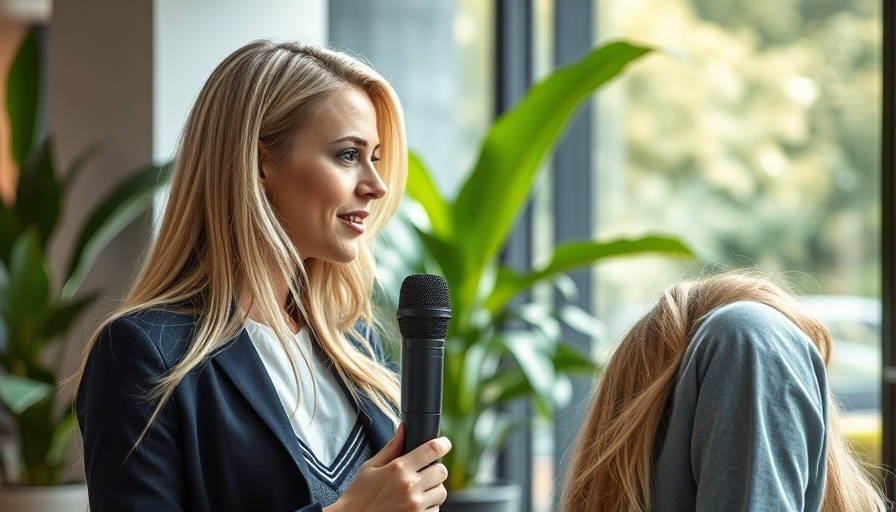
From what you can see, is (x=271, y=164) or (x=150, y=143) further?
(x=150, y=143)

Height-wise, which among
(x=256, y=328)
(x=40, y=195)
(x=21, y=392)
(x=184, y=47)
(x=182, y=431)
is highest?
(x=184, y=47)

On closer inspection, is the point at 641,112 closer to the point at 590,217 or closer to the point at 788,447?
the point at 590,217

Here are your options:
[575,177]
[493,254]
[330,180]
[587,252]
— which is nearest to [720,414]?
[330,180]

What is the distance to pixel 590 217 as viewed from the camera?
14.0 ft

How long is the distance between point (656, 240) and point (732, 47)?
1541mm

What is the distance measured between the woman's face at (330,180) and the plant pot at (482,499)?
176 cm

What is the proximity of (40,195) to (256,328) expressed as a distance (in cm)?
173

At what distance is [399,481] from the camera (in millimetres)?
1236

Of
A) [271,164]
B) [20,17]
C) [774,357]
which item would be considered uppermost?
[20,17]

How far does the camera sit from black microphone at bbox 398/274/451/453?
1248 mm

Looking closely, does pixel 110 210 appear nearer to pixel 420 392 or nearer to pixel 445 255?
pixel 445 255

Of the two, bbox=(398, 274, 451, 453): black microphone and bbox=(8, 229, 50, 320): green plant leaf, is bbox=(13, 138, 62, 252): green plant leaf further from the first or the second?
bbox=(398, 274, 451, 453): black microphone

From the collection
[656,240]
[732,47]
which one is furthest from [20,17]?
[656,240]

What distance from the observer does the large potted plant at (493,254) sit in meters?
2.93
